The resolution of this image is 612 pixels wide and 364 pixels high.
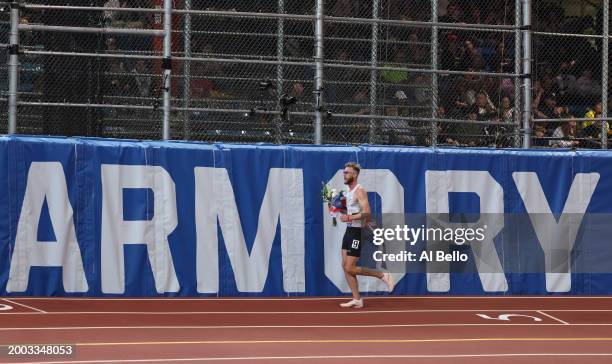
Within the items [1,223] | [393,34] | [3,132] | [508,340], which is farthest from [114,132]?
[508,340]

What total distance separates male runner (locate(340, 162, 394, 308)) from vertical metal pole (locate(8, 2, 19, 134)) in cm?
463

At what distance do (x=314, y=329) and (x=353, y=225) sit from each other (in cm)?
267

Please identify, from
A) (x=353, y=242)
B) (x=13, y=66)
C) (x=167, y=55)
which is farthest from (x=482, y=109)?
(x=13, y=66)

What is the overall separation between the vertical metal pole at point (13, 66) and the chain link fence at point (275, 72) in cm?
15

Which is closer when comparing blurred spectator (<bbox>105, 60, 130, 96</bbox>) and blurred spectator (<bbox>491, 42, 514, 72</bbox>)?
blurred spectator (<bbox>105, 60, 130, 96</bbox>)

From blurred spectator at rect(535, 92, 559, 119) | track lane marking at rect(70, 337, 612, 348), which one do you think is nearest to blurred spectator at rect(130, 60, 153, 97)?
track lane marking at rect(70, 337, 612, 348)

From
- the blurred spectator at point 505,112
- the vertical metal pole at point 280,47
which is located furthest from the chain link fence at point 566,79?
the vertical metal pole at point 280,47

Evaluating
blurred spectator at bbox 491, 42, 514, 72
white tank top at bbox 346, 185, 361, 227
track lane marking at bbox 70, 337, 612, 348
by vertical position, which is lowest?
track lane marking at bbox 70, 337, 612, 348

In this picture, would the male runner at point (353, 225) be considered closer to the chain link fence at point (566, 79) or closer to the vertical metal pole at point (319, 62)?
the vertical metal pole at point (319, 62)

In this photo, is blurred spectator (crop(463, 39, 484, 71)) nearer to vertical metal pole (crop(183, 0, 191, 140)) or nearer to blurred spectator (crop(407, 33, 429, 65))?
blurred spectator (crop(407, 33, 429, 65))

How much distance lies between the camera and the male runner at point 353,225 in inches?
591

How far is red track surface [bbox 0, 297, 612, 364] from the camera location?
10.8 meters

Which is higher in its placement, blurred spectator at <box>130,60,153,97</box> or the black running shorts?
blurred spectator at <box>130,60,153,97</box>

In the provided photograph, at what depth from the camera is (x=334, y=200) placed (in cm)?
1541
